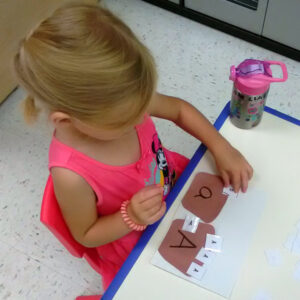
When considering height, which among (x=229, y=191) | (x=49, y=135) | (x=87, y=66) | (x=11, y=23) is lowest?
(x=49, y=135)

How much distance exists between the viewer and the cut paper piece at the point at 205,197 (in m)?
0.80

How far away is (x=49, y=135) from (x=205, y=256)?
1070mm

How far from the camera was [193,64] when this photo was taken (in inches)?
73.7

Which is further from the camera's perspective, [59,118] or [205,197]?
[205,197]

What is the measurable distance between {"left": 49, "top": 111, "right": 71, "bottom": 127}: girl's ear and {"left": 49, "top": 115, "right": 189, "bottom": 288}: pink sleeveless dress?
9cm

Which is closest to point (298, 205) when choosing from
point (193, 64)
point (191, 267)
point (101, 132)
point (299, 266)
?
point (299, 266)

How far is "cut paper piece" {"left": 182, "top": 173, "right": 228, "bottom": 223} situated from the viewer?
804 millimetres

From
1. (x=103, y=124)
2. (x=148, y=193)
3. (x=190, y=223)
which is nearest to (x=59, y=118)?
(x=103, y=124)

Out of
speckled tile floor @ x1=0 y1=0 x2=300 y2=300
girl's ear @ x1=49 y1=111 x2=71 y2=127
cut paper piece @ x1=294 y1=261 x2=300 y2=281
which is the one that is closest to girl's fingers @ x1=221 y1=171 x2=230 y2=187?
cut paper piece @ x1=294 y1=261 x2=300 y2=281

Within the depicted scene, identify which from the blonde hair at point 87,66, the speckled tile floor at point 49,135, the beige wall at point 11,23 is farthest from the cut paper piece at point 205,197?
the beige wall at point 11,23

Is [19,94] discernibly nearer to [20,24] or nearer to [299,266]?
[20,24]

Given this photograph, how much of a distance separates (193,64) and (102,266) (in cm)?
119

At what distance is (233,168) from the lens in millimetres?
818

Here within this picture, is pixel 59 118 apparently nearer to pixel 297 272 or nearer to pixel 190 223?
pixel 190 223
